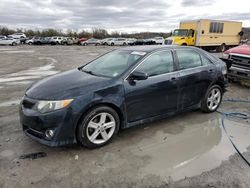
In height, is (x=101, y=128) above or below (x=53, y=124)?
below

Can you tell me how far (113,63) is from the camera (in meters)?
4.04

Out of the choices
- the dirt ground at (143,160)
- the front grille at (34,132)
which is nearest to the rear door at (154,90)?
the dirt ground at (143,160)

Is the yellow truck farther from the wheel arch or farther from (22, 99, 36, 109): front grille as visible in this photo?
(22, 99, 36, 109): front grille

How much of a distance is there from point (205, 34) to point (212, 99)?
17741 millimetres

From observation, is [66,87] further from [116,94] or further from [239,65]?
[239,65]

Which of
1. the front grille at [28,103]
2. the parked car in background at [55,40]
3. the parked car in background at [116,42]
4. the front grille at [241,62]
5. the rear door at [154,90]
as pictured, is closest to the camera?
the front grille at [28,103]

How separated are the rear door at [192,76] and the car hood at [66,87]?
1.64m

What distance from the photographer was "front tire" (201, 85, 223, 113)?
182 inches

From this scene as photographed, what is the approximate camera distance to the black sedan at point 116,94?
2943 mm

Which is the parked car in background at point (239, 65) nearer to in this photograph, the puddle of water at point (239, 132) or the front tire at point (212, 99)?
the front tire at point (212, 99)

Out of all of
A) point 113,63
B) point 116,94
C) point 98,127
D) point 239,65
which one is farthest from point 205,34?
point 98,127

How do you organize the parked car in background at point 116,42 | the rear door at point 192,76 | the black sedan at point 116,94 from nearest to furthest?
the black sedan at point 116,94 < the rear door at point 192,76 < the parked car in background at point 116,42

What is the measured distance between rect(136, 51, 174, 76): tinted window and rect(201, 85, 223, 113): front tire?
126cm

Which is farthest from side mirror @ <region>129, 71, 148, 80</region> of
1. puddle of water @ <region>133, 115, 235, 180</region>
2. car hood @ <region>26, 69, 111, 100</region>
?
puddle of water @ <region>133, 115, 235, 180</region>
